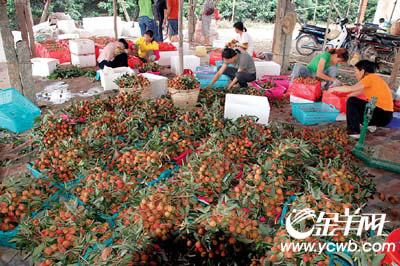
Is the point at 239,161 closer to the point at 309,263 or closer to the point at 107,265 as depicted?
the point at 309,263

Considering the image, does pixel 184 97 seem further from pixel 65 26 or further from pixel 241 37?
pixel 65 26

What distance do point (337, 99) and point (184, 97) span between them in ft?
7.82

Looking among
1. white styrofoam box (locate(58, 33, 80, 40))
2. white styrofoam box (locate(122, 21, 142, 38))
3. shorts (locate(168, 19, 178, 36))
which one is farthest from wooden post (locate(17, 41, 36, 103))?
white styrofoam box (locate(122, 21, 142, 38))

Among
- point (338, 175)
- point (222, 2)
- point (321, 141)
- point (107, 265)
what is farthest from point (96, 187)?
point (222, 2)

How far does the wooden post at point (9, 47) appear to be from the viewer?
172 inches

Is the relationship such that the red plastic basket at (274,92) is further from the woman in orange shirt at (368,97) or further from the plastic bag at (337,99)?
the woman in orange shirt at (368,97)

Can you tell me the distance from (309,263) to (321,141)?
1.68 m

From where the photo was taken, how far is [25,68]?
184 inches

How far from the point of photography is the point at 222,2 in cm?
2053

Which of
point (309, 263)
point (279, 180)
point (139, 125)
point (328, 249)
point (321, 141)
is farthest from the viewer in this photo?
point (139, 125)

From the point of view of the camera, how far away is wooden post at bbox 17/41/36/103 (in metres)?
4.59

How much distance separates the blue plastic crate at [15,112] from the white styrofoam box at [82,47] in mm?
3397

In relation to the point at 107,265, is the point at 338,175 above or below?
above

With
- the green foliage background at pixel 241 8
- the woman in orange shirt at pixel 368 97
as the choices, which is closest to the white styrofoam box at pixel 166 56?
the woman in orange shirt at pixel 368 97
